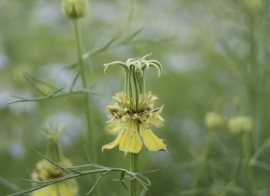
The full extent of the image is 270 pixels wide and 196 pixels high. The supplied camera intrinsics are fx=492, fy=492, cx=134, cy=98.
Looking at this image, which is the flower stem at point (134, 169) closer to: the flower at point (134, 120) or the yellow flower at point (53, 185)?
the flower at point (134, 120)

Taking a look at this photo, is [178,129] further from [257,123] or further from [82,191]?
[82,191]

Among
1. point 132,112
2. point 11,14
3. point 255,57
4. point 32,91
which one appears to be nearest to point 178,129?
point 255,57

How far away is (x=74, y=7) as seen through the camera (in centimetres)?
85

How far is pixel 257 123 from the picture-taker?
55.0 inches

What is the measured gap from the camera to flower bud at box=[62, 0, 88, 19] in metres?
0.85

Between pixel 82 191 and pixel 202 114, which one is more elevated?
pixel 202 114

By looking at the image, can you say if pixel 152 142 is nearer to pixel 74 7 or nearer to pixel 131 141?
pixel 131 141

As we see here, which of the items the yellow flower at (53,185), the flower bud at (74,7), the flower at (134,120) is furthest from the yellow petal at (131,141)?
the flower bud at (74,7)

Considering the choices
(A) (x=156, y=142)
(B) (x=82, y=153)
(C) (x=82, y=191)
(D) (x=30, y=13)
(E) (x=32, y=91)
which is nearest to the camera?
(A) (x=156, y=142)

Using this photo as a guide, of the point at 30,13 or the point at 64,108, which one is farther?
the point at 30,13

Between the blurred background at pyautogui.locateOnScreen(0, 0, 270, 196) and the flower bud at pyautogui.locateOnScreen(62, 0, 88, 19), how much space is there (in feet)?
0.36

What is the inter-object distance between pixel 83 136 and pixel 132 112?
0.94 metres

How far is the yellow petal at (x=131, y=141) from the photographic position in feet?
2.14

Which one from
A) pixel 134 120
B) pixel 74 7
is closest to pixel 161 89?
pixel 74 7
